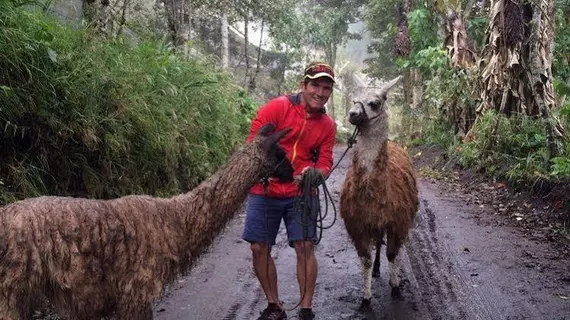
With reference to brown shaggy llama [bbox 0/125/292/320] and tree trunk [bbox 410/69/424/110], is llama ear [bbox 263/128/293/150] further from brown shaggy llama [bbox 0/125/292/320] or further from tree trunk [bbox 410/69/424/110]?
tree trunk [bbox 410/69/424/110]

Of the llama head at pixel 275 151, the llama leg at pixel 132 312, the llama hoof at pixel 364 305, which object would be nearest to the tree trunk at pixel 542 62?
the llama hoof at pixel 364 305

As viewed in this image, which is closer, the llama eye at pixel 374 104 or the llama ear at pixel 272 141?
the llama ear at pixel 272 141

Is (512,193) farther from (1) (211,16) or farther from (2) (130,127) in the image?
(1) (211,16)

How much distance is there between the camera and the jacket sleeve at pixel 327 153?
14.1ft

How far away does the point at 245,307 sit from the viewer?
4.77 meters

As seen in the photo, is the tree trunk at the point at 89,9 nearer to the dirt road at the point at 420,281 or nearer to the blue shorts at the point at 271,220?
the dirt road at the point at 420,281

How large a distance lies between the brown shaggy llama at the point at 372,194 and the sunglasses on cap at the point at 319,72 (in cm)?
74

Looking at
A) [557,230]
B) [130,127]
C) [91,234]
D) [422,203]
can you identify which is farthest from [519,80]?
[91,234]

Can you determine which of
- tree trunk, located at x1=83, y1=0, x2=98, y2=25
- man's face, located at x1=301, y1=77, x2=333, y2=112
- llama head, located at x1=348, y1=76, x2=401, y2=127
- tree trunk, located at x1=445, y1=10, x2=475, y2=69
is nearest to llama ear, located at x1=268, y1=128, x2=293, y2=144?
man's face, located at x1=301, y1=77, x2=333, y2=112

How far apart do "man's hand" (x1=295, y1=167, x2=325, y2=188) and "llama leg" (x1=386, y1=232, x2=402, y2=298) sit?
1371 mm

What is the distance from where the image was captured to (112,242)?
3123 millimetres

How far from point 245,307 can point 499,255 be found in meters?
3.17

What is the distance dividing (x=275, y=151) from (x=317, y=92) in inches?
27.5

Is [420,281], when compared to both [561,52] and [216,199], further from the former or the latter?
[561,52]
